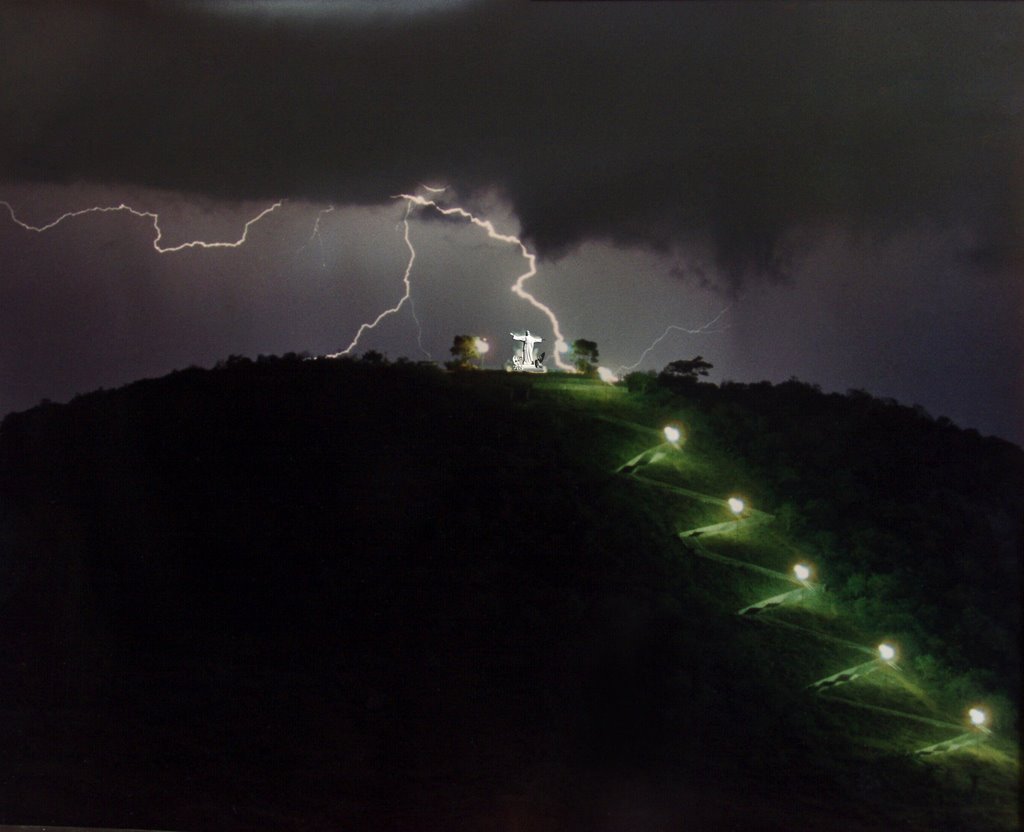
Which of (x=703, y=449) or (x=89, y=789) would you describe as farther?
(x=703, y=449)

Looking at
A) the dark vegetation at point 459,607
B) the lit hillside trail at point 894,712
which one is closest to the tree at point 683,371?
the dark vegetation at point 459,607

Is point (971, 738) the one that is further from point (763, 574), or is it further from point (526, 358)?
point (526, 358)

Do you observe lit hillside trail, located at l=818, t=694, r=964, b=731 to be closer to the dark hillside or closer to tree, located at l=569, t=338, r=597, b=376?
the dark hillside

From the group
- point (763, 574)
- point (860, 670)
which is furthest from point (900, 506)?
point (860, 670)

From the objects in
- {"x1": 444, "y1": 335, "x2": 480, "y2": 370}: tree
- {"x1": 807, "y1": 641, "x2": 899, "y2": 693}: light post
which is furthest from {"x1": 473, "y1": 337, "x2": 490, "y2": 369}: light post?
{"x1": 807, "y1": 641, "x2": 899, "y2": 693}: light post

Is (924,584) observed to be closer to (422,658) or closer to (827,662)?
(827,662)

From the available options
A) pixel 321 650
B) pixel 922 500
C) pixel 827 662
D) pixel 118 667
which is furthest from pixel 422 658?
pixel 922 500
